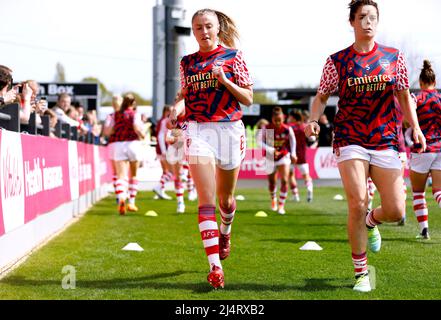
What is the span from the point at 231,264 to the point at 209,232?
134cm

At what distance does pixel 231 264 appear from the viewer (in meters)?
7.48

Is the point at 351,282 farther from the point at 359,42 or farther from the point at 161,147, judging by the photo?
the point at 161,147

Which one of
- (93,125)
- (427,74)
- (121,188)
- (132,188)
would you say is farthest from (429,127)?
(93,125)

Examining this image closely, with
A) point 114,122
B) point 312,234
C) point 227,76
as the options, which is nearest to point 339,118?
point 227,76

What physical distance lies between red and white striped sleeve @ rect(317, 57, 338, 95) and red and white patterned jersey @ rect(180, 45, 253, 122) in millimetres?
704

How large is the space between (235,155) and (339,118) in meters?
0.96

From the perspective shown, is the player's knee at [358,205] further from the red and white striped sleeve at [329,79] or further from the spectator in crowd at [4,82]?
the spectator in crowd at [4,82]

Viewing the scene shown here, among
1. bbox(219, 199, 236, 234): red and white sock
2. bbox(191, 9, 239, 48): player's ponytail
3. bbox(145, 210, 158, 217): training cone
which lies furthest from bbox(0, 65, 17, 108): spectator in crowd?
bbox(145, 210, 158, 217): training cone

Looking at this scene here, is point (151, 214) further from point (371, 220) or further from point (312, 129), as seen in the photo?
point (312, 129)

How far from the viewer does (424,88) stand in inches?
371

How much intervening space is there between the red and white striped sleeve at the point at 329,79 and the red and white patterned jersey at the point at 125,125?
8.50 m

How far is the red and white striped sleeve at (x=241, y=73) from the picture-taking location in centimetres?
643

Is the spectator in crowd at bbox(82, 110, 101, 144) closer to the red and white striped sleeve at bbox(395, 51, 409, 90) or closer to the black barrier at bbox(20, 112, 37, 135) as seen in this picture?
the black barrier at bbox(20, 112, 37, 135)

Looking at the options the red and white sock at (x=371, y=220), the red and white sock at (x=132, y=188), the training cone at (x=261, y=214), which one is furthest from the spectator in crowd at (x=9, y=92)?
the training cone at (x=261, y=214)
